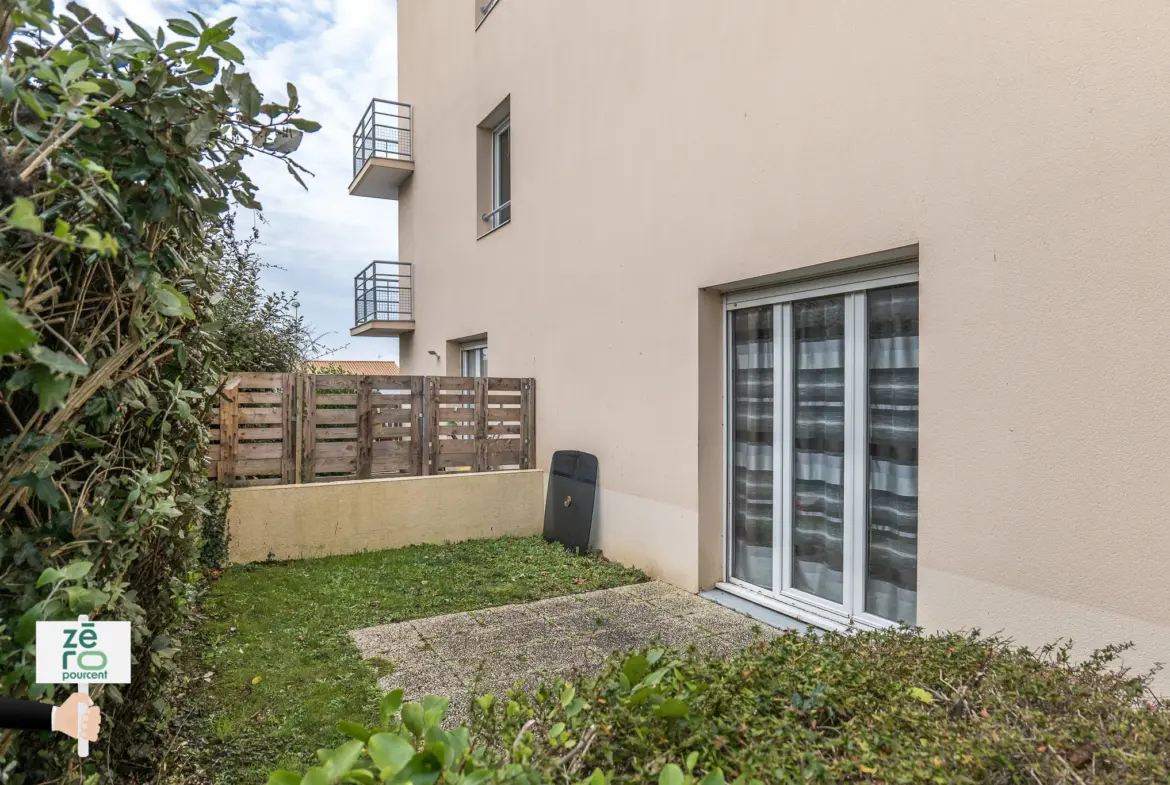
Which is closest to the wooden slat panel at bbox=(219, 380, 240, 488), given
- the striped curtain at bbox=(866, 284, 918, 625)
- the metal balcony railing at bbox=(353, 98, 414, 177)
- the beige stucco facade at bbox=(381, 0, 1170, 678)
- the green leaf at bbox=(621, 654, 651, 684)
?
the beige stucco facade at bbox=(381, 0, 1170, 678)

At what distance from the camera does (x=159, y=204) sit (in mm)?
1660

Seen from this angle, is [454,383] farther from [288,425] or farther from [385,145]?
[385,145]

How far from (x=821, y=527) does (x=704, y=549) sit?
1.03m

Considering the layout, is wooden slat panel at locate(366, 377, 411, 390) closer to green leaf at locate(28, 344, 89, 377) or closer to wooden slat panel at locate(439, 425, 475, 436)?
wooden slat panel at locate(439, 425, 475, 436)

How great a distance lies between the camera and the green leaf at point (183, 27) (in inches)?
61.4

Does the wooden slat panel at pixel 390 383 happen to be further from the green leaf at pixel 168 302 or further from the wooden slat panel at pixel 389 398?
the green leaf at pixel 168 302

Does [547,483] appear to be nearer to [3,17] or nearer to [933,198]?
[933,198]

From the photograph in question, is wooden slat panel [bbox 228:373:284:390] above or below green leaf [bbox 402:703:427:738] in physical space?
above

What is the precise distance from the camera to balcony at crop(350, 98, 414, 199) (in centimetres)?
1197

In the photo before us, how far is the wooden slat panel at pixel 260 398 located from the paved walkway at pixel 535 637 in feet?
9.08

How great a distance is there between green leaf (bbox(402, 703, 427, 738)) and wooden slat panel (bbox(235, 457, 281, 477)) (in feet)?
18.1

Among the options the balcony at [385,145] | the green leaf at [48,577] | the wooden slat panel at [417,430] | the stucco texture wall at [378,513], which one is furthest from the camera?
the balcony at [385,145]

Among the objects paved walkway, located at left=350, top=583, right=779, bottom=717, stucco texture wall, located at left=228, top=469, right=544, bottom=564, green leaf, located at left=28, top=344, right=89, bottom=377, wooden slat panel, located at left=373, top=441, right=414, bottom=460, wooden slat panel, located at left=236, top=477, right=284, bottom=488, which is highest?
green leaf, located at left=28, top=344, right=89, bottom=377

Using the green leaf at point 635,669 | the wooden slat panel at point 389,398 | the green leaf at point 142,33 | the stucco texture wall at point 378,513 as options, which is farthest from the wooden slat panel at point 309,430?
the green leaf at point 635,669
